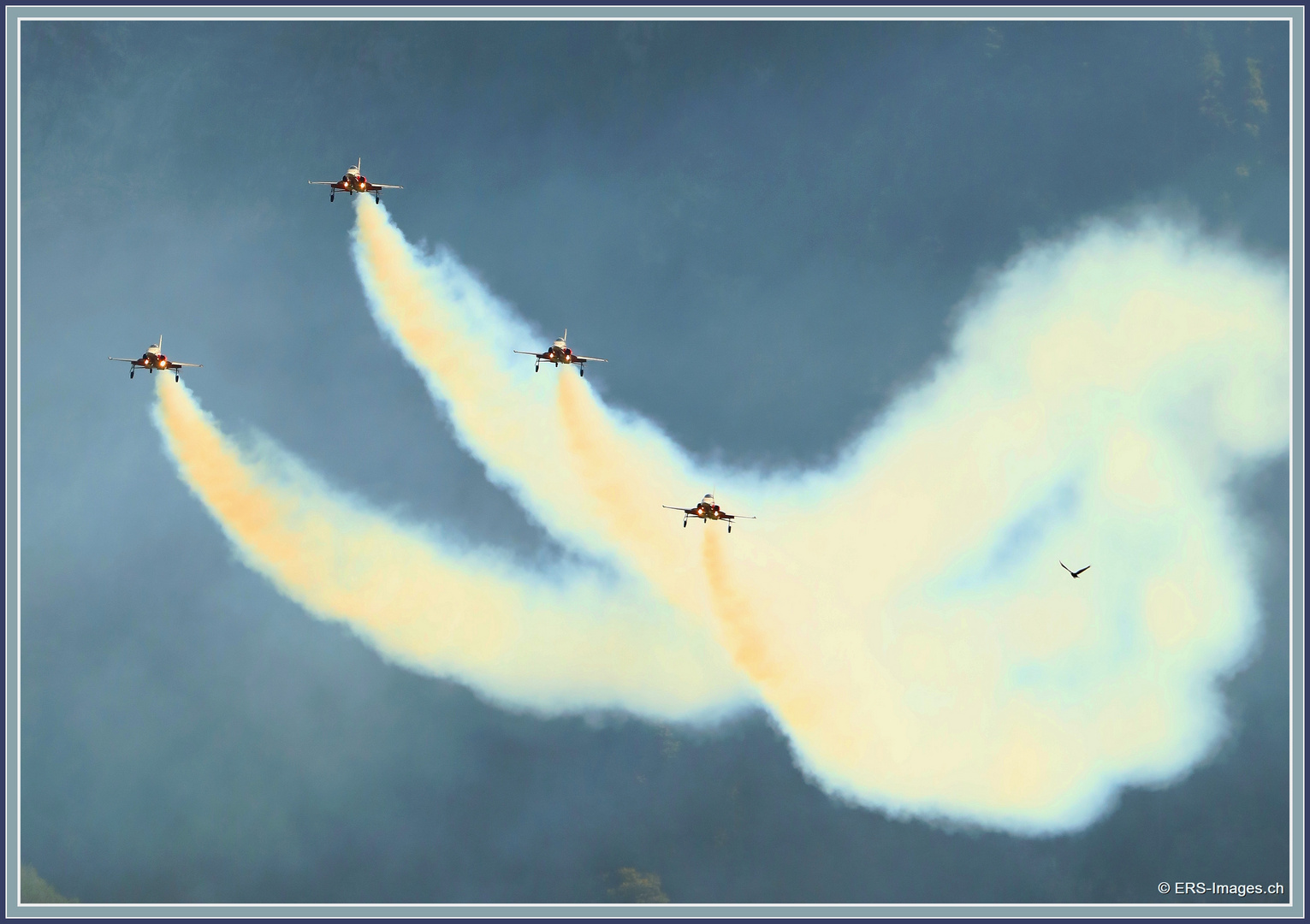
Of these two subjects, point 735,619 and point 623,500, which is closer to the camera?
point 735,619

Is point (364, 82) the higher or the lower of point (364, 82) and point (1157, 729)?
the higher

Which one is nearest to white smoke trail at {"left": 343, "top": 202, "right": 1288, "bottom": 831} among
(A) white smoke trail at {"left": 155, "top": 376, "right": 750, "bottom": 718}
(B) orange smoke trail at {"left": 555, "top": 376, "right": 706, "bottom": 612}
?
(B) orange smoke trail at {"left": 555, "top": 376, "right": 706, "bottom": 612}

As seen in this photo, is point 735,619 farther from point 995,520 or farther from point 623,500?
point 995,520

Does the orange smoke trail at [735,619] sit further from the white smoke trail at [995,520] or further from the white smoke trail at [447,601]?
the white smoke trail at [447,601]

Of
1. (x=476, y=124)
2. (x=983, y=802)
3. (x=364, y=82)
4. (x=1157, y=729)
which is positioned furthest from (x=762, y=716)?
(x=364, y=82)

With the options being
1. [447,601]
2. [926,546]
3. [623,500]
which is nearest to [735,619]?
[623,500]

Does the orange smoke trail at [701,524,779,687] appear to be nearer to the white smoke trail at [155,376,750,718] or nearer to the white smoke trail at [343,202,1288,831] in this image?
the white smoke trail at [343,202,1288,831]

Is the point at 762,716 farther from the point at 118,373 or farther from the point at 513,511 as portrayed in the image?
the point at 118,373
